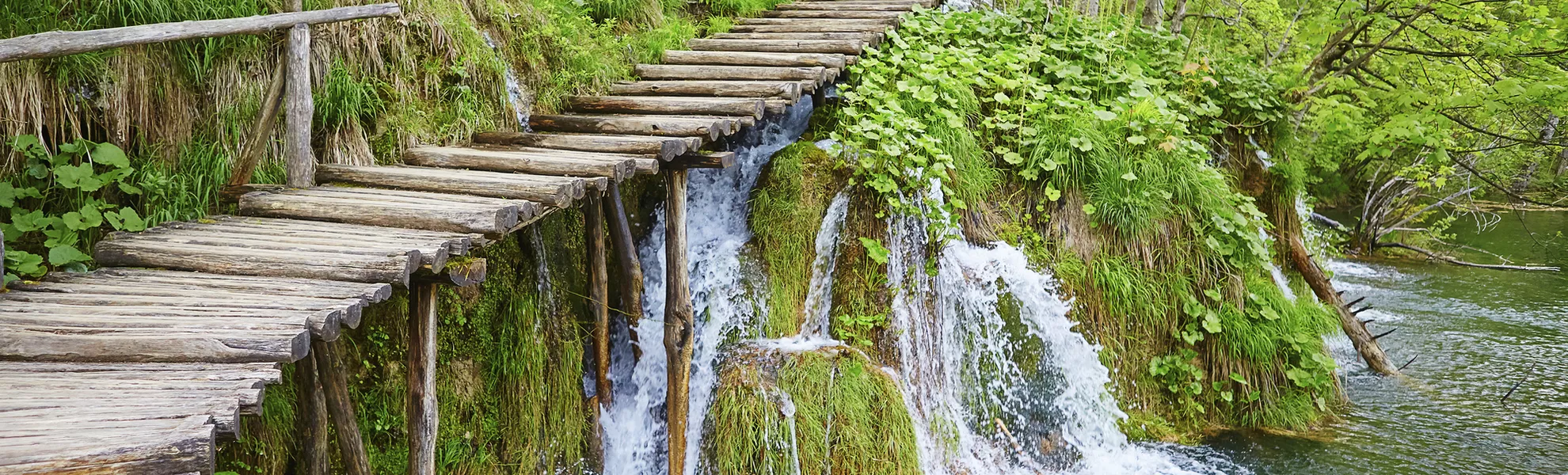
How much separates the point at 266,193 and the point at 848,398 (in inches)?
132

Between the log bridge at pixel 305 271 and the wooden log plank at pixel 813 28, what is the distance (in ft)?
4.47

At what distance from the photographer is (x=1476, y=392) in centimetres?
830

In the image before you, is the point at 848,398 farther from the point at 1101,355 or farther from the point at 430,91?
the point at 430,91

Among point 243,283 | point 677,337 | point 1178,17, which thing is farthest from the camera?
point 1178,17

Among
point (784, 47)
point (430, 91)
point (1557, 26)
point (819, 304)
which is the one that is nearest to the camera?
point (430, 91)

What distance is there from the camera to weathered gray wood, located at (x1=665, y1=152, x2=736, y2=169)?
551cm

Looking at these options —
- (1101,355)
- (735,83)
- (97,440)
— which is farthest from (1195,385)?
(97,440)

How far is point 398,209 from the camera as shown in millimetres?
4074

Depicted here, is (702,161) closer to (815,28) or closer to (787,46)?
(787,46)

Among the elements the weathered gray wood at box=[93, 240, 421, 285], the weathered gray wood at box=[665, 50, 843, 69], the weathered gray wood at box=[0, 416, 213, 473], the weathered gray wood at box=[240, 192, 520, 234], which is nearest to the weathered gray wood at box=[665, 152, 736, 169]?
the weathered gray wood at box=[240, 192, 520, 234]

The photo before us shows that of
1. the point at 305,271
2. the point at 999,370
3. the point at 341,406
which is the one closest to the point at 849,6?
the point at 999,370

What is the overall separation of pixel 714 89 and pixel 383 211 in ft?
9.50

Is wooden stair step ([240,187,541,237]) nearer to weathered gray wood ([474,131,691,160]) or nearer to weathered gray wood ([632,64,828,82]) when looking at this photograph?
weathered gray wood ([474,131,691,160])

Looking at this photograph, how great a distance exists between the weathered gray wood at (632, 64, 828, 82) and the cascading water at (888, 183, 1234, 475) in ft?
4.04
